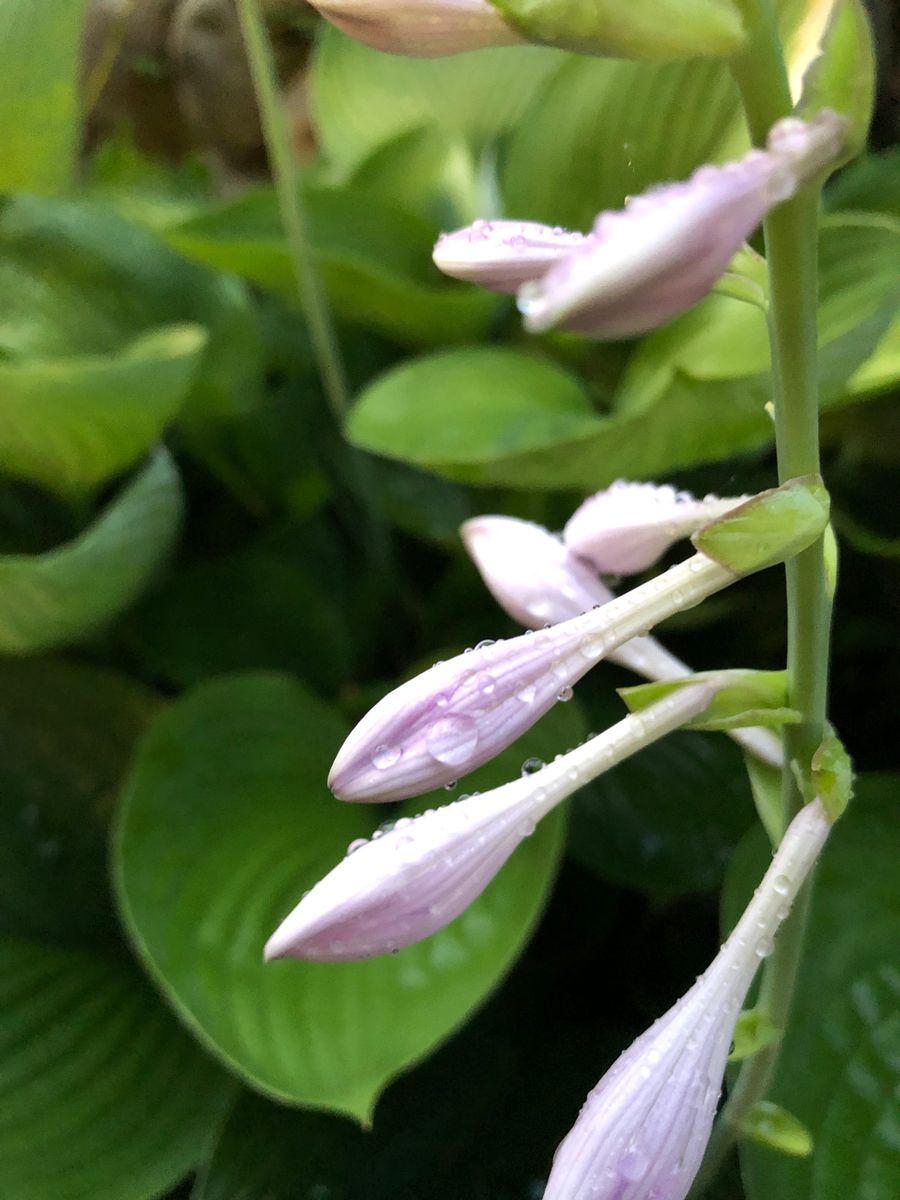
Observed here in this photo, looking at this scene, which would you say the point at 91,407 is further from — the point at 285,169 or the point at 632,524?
the point at 632,524

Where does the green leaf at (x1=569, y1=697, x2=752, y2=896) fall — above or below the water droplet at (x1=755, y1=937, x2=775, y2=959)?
below

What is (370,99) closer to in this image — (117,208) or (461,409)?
(117,208)

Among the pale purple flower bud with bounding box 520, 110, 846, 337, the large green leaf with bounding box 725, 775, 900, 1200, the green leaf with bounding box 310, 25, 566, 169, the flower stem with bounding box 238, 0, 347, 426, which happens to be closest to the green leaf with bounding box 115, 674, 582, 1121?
the large green leaf with bounding box 725, 775, 900, 1200

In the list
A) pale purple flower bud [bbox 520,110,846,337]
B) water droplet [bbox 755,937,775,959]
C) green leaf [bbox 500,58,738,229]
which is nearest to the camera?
pale purple flower bud [bbox 520,110,846,337]

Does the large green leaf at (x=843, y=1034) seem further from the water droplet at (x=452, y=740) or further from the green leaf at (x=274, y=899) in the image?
the water droplet at (x=452, y=740)

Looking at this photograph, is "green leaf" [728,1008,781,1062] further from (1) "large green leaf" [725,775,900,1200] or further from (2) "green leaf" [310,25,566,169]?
(2) "green leaf" [310,25,566,169]

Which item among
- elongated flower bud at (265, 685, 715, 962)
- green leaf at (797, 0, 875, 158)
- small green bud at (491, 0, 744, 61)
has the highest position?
small green bud at (491, 0, 744, 61)

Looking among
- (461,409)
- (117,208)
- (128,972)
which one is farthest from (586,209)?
(128,972)
